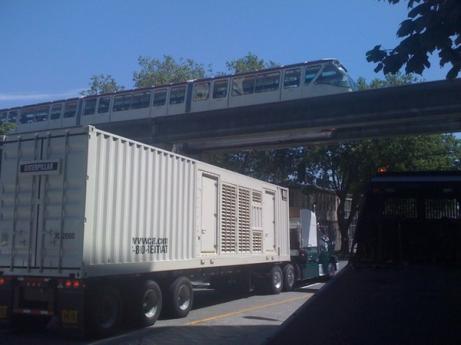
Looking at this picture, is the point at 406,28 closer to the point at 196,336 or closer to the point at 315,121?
the point at 196,336

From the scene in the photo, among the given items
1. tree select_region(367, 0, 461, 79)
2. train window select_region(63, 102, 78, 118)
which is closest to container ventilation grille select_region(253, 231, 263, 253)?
tree select_region(367, 0, 461, 79)

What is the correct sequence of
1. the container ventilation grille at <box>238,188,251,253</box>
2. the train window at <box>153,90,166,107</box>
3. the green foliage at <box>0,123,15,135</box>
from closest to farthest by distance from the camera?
the container ventilation grille at <box>238,188,251,253</box> < the green foliage at <box>0,123,15,135</box> < the train window at <box>153,90,166,107</box>

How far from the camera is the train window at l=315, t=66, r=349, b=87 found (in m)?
26.1

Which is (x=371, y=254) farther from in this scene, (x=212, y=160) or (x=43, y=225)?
(x=212, y=160)

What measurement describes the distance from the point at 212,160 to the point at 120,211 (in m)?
29.8

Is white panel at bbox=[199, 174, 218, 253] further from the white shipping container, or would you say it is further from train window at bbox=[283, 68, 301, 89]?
train window at bbox=[283, 68, 301, 89]

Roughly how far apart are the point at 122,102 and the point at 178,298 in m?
23.1

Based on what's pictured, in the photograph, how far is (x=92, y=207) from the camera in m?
9.58

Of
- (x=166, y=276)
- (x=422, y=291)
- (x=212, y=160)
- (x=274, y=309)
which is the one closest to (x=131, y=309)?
(x=166, y=276)

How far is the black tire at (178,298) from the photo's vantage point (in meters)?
11.8

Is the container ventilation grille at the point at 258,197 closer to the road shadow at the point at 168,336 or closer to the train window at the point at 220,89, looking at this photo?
the road shadow at the point at 168,336

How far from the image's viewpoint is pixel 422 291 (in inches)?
167

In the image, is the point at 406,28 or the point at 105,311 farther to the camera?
the point at 105,311

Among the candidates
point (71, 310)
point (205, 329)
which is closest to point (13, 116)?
point (205, 329)
